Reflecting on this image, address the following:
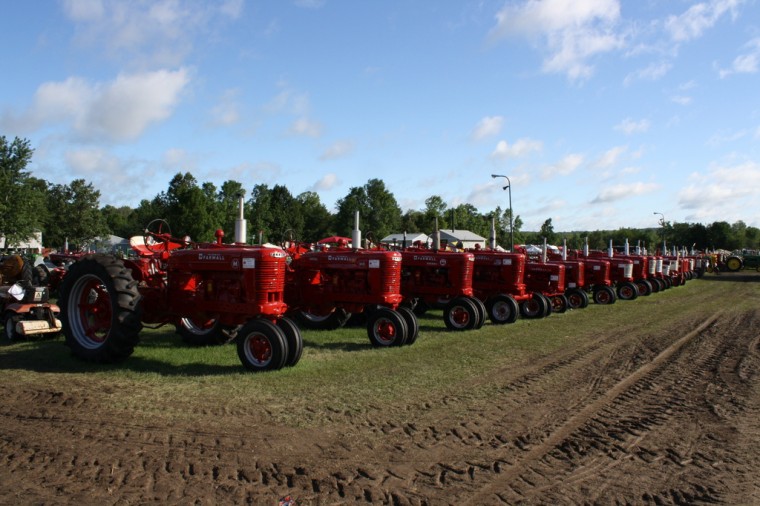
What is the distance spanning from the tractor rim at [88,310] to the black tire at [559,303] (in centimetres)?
1064

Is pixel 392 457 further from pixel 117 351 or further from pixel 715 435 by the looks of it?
pixel 117 351

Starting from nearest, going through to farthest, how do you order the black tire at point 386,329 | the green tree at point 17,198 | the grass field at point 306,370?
1. the grass field at point 306,370
2. the black tire at point 386,329
3. the green tree at point 17,198

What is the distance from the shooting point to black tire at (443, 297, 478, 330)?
11055 mm

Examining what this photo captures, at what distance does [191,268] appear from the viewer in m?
7.57

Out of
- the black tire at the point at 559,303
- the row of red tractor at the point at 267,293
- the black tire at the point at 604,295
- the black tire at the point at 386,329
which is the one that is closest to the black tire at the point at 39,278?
the row of red tractor at the point at 267,293

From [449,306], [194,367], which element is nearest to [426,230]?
[449,306]

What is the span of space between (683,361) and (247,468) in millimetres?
6462

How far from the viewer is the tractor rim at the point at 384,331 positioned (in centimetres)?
895

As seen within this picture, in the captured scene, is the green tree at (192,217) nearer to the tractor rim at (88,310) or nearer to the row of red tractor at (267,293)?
the row of red tractor at (267,293)

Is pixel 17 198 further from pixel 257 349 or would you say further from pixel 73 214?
pixel 73 214

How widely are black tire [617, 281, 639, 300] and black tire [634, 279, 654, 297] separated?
132 cm

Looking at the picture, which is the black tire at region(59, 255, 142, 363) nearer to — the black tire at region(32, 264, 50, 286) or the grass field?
the grass field

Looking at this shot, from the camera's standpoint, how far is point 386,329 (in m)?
9.08

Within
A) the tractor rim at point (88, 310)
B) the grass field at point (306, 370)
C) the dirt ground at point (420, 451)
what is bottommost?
the dirt ground at point (420, 451)
